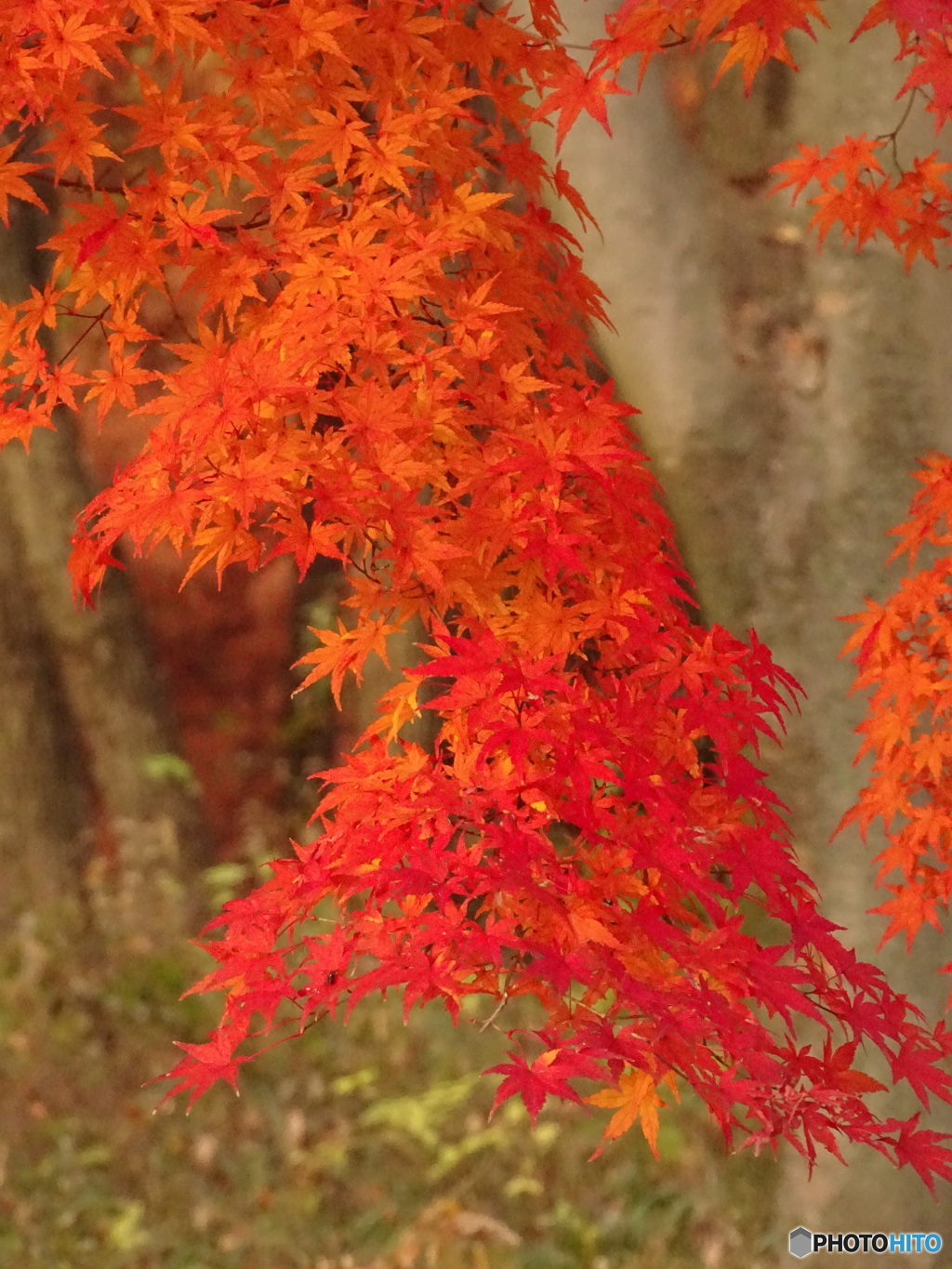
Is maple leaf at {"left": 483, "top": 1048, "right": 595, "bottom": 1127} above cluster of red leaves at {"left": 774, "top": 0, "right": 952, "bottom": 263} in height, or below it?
below

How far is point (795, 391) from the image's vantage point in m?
3.26

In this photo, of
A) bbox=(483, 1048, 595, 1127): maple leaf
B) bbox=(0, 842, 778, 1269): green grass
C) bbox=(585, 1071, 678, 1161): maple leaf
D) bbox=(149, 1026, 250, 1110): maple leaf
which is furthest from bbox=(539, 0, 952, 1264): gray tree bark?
bbox=(149, 1026, 250, 1110): maple leaf

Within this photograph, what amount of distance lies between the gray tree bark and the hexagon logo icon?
0.02 m

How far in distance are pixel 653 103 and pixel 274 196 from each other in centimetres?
158

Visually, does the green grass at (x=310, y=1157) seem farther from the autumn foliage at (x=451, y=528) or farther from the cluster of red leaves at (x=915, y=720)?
the autumn foliage at (x=451, y=528)

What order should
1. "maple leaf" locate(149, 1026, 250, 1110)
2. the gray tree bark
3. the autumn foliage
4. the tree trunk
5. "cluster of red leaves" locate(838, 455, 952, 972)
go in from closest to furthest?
the autumn foliage, "maple leaf" locate(149, 1026, 250, 1110), "cluster of red leaves" locate(838, 455, 952, 972), the gray tree bark, the tree trunk

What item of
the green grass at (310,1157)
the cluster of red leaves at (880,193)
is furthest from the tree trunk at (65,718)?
the cluster of red leaves at (880,193)

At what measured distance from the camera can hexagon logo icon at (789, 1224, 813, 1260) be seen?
3328 millimetres

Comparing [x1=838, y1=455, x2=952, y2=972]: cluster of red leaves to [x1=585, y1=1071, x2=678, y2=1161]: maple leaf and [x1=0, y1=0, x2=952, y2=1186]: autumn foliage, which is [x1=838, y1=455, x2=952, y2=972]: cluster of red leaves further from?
[x1=585, y1=1071, x2=678, y2=1161]: maple leaf

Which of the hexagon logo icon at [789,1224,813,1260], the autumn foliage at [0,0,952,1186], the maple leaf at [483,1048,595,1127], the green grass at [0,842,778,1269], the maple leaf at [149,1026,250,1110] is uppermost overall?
the autumn foliage at [0,0,952,1186]

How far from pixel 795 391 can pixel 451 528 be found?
1.55 m

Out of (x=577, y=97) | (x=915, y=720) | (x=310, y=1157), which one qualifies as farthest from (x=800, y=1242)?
(x=577, y=97)

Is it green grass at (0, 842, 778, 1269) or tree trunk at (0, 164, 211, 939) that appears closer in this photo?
green grass at (0, 842, 778, 1269)

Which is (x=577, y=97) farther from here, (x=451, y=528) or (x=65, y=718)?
(x=65, y=718)
